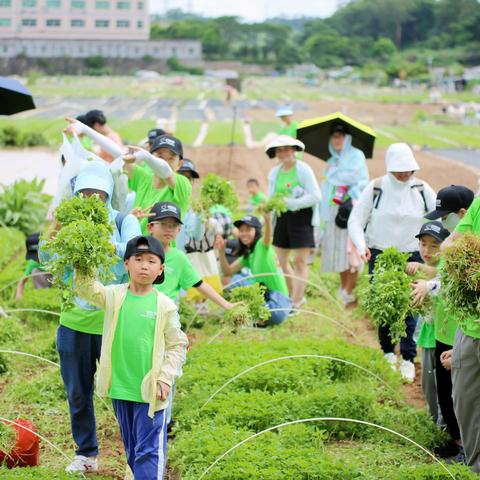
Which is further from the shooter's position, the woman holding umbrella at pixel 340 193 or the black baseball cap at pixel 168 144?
the woman holding umbrella at pixel 340 193

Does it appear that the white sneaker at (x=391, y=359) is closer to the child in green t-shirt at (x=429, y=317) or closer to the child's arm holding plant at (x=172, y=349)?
the child in green t-shirt at (x=429, y=317)

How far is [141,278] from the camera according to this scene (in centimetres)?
512

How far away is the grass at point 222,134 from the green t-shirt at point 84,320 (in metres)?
25.6

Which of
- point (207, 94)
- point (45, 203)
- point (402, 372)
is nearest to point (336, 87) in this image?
point (207, 94)

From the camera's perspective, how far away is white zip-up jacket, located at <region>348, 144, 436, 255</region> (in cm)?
770

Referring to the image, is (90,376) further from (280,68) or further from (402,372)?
(280,68)

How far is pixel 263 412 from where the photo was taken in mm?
6578

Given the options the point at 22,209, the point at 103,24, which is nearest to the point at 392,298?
the point at 22,209

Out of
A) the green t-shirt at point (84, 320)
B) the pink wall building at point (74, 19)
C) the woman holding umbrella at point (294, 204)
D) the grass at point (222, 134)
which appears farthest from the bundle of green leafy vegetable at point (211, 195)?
the grass at point (222, 134)

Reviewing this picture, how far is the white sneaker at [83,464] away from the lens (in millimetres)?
5742

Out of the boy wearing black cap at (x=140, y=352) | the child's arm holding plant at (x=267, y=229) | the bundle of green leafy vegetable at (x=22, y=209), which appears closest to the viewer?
the boy wearing black cap at (x=140, y=352)

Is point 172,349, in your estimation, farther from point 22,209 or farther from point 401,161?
point 22,209

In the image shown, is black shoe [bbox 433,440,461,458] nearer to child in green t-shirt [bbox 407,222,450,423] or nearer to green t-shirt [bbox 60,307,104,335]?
child in green t-shirt [bbox 407,222,450,423]

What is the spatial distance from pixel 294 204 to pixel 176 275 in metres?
3.43
